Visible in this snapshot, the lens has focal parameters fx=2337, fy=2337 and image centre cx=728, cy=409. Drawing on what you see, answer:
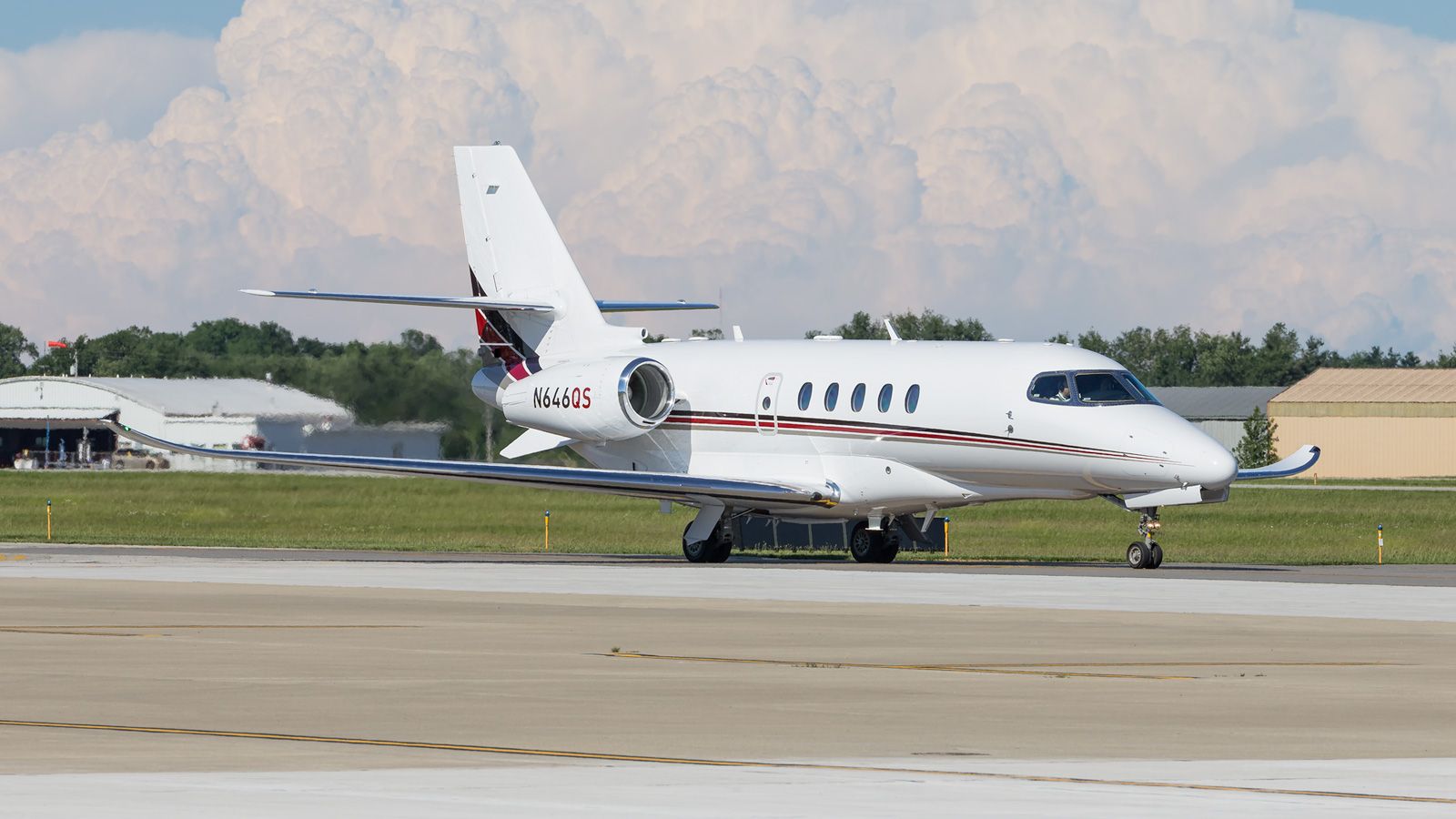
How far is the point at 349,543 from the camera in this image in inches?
1999

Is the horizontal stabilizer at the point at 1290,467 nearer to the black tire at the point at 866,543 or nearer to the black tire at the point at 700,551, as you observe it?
the black tire at the point at 866,543

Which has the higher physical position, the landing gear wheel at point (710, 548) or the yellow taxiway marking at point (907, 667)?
the landing gear wheel at point (710, 548)

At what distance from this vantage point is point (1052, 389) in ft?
122

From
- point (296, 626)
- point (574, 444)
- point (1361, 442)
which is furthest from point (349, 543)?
point (1361, 442)

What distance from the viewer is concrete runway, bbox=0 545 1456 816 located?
1178 centimetres

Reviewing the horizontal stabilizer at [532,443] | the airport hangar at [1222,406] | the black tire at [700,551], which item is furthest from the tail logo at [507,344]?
the airport hangar at [1222,406]

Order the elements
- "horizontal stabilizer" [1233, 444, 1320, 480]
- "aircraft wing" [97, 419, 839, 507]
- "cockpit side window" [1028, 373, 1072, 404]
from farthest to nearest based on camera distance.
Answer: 1. "horizontal stabilizer" [1233, 444, 1320, 480]
2. "aircraft wing" [97, 419, 839, 507]
3. "cockpit side window" [1028, 373, 1072, 404]

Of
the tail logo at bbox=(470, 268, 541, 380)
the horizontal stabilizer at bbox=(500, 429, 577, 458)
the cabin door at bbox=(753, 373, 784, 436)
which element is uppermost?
the tail logo at bbox=(470, 268, 541, 380)

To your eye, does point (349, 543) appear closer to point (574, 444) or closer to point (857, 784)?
point (574, 444)

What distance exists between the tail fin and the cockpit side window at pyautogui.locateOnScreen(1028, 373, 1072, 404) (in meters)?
10.0

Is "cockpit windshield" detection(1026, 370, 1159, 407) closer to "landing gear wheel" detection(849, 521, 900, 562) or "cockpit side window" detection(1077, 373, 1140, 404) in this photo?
"cockpit side window" detection(1077, 373, 1140, 404)

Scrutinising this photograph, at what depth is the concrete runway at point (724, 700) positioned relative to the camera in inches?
464

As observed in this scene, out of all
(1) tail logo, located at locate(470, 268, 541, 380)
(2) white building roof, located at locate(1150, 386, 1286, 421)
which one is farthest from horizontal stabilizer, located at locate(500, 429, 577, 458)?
(2) white building roof, located at locate(1150, 386, 1286, 421)

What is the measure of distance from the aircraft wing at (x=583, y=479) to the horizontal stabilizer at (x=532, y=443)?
4.62 meters
